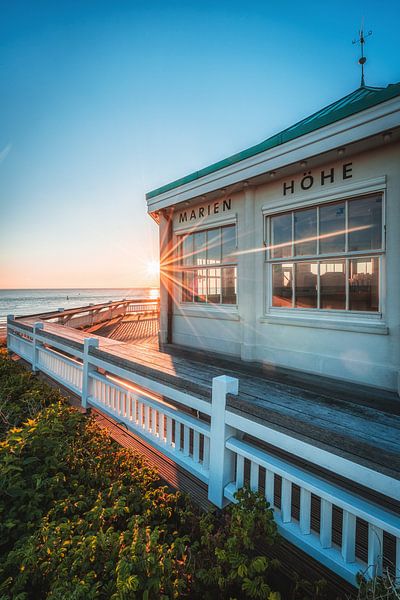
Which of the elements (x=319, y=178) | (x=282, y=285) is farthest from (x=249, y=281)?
(x=319, y=178)

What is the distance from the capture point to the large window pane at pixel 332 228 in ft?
Answer: 13.1

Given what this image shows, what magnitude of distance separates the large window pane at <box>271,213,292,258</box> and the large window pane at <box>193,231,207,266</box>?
1652mm

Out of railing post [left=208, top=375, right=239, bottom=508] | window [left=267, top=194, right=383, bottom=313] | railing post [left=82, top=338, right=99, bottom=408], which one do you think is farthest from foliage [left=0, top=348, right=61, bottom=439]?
window [left=267, top=194, right=383, bottom=313]

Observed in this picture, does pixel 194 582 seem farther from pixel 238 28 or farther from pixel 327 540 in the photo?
pixel 238 28

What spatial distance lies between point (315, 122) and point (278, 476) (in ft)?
14.0

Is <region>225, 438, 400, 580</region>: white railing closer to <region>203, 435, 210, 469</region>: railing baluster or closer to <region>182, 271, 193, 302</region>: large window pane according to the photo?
<region>203, 435, 210, 469</region>: railing baluster

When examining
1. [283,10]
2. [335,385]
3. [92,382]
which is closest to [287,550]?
[335,385]

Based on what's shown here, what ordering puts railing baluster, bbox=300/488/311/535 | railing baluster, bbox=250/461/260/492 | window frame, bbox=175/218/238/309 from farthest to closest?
window frame, bbox=175/218/238/309, railing baluster, bbox=250/461/260/492, railing baluster, bbox=300/488/311/535

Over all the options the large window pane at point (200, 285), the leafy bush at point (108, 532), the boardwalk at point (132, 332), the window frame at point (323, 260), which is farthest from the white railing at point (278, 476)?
the boardwalk at point (132, 332)

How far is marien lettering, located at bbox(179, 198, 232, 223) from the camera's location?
17.8 feet

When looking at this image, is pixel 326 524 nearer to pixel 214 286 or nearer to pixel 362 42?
pixel 214 286

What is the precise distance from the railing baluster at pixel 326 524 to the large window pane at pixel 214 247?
449 cm

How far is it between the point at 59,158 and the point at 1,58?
328cm

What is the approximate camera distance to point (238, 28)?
23.2 feet
